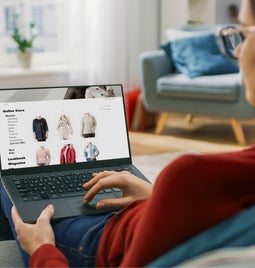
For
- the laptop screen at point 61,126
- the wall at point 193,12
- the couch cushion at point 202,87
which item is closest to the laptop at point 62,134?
the laptop screen at point 61,126

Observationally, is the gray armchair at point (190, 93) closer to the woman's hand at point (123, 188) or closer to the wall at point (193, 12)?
the wall at point (193, 12)

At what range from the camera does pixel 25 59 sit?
15.1 ft

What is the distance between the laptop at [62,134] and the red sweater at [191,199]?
0.67 m

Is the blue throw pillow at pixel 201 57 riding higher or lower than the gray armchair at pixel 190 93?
higher

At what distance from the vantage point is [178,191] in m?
0.75

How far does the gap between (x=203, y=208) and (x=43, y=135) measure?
832mm

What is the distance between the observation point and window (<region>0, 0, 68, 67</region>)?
15.4 ft

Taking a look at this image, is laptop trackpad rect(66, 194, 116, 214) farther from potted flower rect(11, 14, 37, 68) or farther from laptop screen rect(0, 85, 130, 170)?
potted flower rect(11, 14, 37, 68)

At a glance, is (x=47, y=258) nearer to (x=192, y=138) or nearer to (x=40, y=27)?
(x=192, y=138)

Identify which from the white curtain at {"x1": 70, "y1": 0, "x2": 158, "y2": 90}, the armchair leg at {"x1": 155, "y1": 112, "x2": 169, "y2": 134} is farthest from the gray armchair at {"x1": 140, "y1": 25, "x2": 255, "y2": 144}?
the white curtain at {"x1": 70, "y1": 0, "x2": 158, "y2": 90}

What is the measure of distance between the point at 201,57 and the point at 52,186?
3103 mm

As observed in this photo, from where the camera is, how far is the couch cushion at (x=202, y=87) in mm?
4078

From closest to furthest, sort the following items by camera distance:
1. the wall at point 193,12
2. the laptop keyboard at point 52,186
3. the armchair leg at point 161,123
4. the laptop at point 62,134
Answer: the laptop keyboard at point 52,186 → the laptop at point 62,134 → the armchair leg at point 161,123 → the wall at point 193,12

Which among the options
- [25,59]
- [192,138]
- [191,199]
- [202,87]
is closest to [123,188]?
[191,199]
